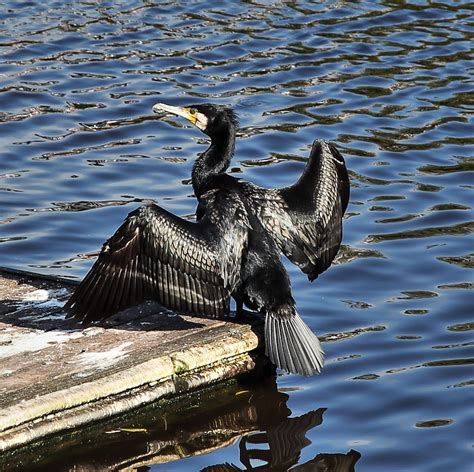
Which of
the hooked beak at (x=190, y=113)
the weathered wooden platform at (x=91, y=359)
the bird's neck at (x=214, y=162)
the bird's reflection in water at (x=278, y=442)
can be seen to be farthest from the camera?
the hooked beak at (x=190, y=113)

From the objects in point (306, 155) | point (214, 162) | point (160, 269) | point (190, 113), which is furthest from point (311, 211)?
point (306, 155)

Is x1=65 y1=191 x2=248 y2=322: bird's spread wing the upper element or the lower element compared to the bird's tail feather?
upper

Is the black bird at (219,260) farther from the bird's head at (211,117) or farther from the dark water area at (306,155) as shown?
the dark water area at (306,155)

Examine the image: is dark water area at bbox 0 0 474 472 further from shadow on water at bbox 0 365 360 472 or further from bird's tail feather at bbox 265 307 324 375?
bird's tail feather at bbox 265 307 324 375

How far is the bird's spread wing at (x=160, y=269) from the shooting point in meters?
6.75

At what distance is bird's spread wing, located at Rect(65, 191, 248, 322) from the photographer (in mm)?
6746

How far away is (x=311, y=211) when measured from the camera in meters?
7.48

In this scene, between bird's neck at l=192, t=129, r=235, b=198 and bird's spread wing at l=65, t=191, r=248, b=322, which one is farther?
bird's neck at l=192, t=129, r=235, b=198

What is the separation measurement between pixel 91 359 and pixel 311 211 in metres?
1.71

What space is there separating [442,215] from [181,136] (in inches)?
109

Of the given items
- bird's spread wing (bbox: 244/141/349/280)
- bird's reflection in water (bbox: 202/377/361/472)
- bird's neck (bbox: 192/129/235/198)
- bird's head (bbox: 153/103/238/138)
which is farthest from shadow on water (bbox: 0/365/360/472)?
bird's head (bbox: 153/103/238/138)

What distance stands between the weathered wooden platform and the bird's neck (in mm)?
777

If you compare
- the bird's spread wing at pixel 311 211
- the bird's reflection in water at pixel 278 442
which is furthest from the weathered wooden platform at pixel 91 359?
the bird's spread wing at pixel 311 211

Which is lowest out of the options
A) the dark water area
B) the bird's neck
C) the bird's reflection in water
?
the bird's reflection in water
